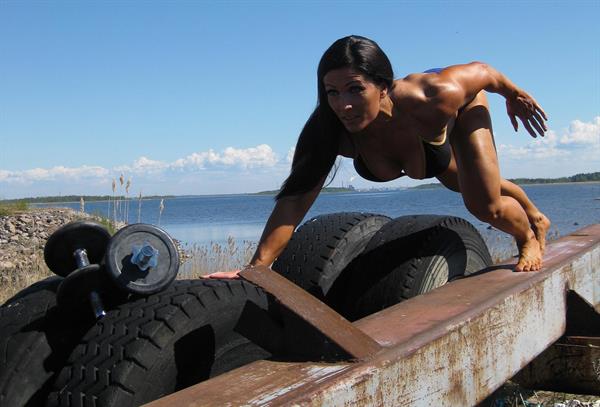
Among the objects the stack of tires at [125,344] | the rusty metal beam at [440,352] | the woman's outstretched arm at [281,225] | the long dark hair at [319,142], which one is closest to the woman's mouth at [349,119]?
the long dark hair at [319,142]

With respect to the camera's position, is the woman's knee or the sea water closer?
the woman's knee

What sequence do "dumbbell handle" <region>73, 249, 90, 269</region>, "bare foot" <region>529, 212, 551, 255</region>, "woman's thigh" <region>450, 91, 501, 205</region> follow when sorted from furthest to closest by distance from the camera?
"bare foot" <region>529, 212, 551, 255</region> < "woman's thigh" <region>450, 91, 501, 205</region> < "dumbbell handle" <region>73, 249, 90, 269</region>

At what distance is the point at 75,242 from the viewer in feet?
8.59

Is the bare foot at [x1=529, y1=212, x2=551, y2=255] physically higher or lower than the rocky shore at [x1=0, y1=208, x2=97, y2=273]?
higher

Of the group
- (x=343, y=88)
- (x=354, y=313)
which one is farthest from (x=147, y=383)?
(x=354, y=313)

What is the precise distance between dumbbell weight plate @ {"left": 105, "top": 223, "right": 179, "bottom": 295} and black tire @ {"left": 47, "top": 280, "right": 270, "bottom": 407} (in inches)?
2.3

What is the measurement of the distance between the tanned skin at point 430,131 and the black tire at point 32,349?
2.79 ft

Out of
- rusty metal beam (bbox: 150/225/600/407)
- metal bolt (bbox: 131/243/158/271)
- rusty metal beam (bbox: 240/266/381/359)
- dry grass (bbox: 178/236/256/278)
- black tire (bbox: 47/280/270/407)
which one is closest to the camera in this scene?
rusty metal beam (bbox: 150/225/600/407)

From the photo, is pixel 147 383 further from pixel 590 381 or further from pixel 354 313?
pixel 590 381

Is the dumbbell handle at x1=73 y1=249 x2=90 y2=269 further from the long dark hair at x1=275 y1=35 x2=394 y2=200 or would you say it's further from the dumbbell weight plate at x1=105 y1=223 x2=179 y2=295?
the long dark hair at x1=275 y1=35 x2=394 y2=200

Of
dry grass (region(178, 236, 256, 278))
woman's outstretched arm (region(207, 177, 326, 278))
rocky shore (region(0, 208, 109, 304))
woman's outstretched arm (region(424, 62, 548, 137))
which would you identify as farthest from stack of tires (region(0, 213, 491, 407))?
rocky shore (region(0, 208, 109, 304))

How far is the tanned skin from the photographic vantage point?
294 centimetres

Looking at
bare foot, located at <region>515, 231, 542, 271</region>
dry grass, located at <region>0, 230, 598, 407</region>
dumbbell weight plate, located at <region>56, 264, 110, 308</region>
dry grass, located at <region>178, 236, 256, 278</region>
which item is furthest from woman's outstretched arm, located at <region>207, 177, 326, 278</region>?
dry grass, located at <region>178, 236, 256, 278</region>

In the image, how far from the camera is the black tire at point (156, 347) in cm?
197
